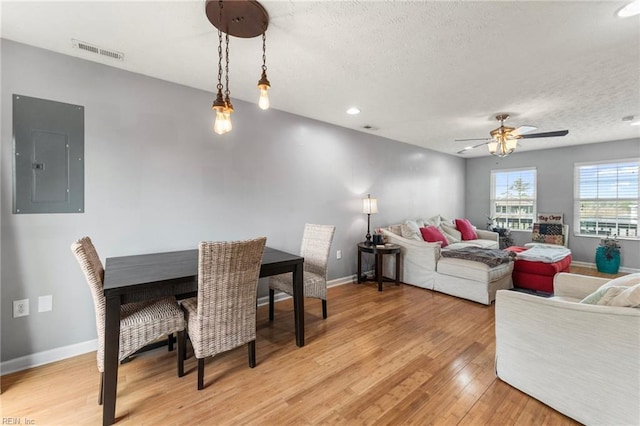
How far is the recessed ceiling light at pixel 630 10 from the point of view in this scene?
5.42ft

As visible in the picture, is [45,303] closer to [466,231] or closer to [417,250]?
[417,250]

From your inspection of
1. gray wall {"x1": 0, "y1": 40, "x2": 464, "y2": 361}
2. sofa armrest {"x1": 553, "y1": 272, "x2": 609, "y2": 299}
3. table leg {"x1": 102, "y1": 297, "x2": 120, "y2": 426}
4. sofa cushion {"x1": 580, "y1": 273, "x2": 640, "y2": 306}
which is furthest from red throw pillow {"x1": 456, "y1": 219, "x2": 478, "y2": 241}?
table leg {"x1": 102, "y1": 297, "x2": 120, "y2": 426}

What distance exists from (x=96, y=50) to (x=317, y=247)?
2.64 metres

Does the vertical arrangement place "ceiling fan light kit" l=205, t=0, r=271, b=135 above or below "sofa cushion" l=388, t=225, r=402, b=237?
above

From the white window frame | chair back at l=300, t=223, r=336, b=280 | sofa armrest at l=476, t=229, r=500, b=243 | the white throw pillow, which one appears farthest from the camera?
the white window frame

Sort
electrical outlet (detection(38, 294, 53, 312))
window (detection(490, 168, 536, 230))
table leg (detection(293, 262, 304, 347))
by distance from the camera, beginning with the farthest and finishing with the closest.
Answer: window (detection(490, 168, 536, 230)), table leg (detection(293, 262, 304, 347)), electrical outlet (detection(38, 294, 53, 312))

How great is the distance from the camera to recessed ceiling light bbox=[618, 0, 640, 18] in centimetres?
165

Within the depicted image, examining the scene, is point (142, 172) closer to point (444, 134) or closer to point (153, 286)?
point (153, 286)

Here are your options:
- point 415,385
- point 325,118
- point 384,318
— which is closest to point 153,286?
point 415,385

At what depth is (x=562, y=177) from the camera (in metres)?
5.73

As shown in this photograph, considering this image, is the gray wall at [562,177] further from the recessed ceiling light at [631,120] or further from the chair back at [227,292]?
the chair back at [227,292]

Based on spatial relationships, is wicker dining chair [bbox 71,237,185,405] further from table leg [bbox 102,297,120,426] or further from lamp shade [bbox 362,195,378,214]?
lamp shade [bbox 362,195,378,214]

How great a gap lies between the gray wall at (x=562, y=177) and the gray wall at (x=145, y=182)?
15.4 ft

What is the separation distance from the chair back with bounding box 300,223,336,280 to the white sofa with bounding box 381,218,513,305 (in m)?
1.83
